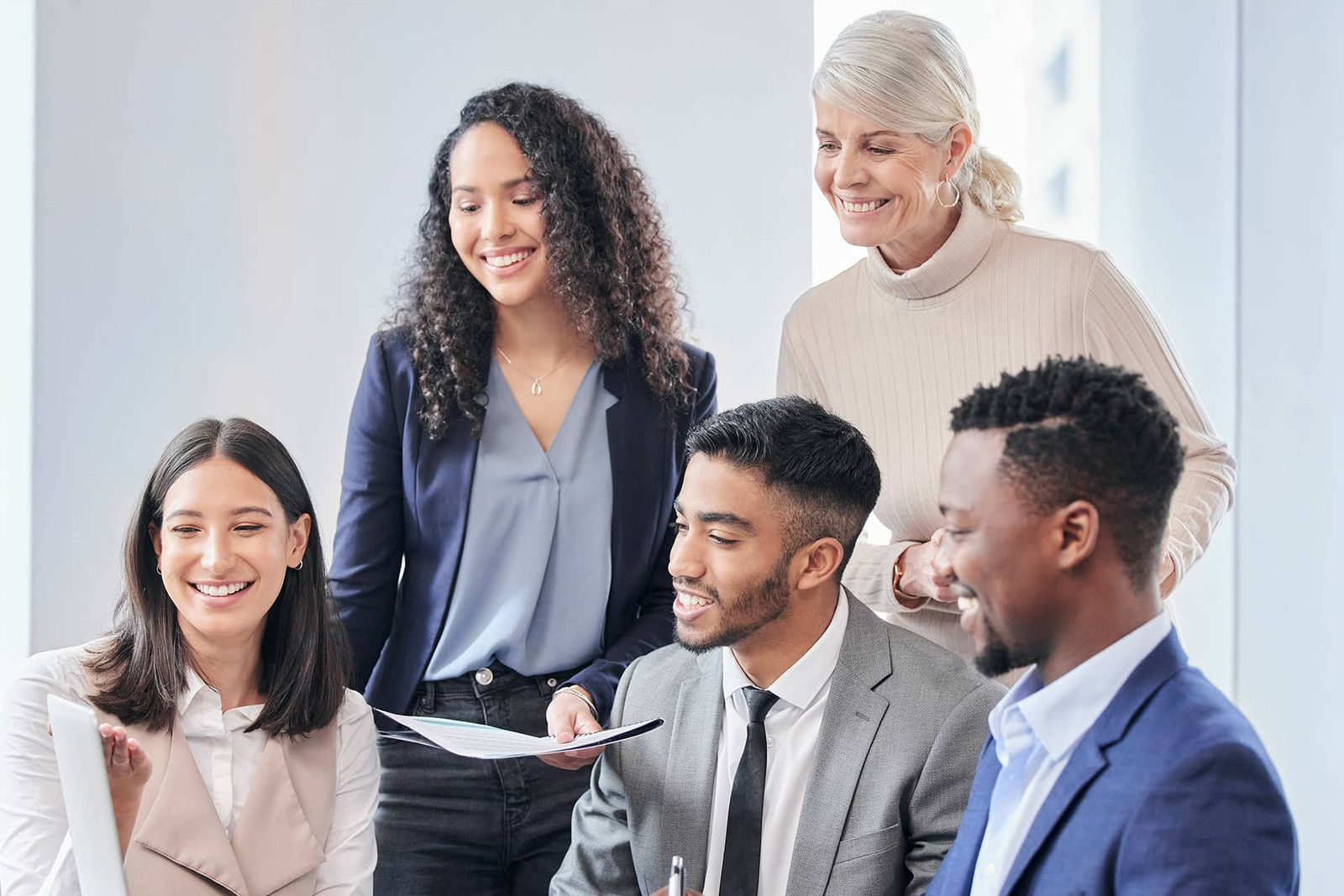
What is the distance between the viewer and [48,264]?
9.93ft

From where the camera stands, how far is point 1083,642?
1.38 m

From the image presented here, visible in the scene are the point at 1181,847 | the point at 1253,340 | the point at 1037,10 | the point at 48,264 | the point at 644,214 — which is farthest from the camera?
the point at 1037,10

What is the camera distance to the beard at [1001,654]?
4.58 feet

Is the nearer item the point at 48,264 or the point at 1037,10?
A: the point at 48,264

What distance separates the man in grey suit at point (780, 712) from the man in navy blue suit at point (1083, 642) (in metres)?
0.35

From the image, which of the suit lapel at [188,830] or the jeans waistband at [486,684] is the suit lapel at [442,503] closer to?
the jeans waistband at [486,684]

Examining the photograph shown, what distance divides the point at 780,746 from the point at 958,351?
2.36ft

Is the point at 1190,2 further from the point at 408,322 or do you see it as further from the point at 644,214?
the point at 408,322

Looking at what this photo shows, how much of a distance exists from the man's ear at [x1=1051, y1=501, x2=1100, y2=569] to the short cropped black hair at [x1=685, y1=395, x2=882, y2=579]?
25.5 inches

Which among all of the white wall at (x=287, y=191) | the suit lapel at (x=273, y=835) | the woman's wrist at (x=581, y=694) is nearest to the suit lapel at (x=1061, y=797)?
the woman's wrist at (x=581, y=694)

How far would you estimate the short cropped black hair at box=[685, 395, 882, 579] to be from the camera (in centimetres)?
197

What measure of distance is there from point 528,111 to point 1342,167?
201cm

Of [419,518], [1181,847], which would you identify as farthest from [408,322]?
[1181,847]

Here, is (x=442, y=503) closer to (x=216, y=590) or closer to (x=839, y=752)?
(x=216, y=590)
